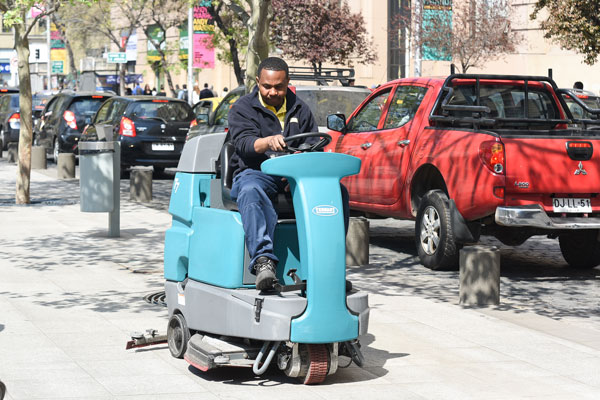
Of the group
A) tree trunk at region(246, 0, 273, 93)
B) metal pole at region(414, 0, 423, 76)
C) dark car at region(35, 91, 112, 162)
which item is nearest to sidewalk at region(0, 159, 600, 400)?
tree trunk at region(246, 0, 273, 93)

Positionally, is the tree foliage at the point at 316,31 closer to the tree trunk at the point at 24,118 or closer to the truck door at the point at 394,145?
the tree trunk at the point at 24,118

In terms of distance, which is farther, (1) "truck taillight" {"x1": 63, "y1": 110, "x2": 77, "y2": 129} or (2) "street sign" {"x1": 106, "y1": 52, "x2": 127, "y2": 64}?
(2) "street sign" {"x1": 106, "y1": 52, "x2": 127, "y2": 64}

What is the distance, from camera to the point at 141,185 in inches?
687

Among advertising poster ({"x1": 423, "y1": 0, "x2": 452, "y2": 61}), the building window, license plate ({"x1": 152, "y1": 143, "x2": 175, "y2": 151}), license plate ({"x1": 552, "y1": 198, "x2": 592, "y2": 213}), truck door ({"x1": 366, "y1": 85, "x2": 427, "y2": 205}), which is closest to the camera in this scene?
license plate ({"x1": 552, "y1": 198, "x2": 592, "y2": 213})

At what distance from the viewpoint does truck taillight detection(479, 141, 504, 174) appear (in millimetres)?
10266

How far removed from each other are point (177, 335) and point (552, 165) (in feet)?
15.6

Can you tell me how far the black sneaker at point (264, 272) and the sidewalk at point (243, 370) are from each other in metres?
0.58

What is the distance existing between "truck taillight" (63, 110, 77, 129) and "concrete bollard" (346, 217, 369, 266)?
47.7ft

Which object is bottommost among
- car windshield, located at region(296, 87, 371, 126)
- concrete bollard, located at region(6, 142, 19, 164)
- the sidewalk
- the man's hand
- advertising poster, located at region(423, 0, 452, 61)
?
the sidewalk

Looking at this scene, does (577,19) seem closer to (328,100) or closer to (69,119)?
(328,100)

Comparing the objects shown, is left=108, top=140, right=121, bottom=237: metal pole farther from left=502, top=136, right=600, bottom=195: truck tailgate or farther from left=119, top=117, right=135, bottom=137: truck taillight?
left=119, top=117, right=135, bottom=137: truck taillight

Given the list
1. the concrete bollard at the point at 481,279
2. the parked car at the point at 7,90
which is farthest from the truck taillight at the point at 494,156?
the parked car at the point at 7,90

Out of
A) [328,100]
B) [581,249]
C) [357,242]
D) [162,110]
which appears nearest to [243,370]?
[357,242]

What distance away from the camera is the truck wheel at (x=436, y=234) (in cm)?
1093
